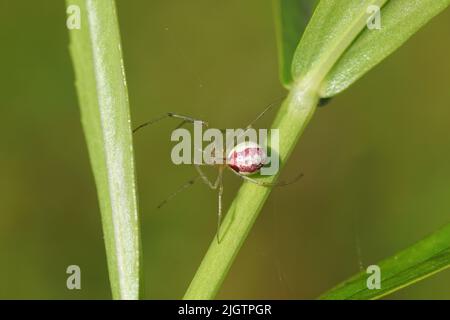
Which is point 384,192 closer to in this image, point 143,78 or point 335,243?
point 335,243

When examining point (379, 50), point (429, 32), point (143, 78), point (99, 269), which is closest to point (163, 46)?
point (143, 78)

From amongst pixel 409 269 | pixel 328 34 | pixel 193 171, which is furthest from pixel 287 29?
pixel 193 171

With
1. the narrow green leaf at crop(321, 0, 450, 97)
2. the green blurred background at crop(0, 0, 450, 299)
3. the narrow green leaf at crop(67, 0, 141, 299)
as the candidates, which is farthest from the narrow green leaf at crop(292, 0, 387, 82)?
the green blurred background at crop(0, 0, 450, 299)

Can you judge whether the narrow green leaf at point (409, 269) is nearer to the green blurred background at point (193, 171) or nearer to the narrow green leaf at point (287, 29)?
the narrow green leaf at point (287, 29)

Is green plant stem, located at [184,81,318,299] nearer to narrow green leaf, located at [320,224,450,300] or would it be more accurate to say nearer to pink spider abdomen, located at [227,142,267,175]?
pink spider abdomen, located at [227,142,267,175]

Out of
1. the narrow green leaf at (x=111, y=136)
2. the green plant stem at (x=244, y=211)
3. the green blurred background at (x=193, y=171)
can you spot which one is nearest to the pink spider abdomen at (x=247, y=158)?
the green plant stem at (x=244, y=211)
